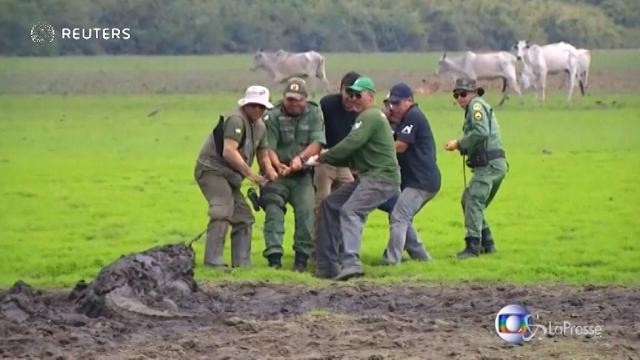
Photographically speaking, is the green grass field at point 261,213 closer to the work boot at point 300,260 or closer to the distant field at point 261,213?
the distant field at point 261,213

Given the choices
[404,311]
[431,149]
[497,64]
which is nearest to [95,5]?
[497,64]

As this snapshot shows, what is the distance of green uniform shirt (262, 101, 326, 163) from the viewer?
48.5ft

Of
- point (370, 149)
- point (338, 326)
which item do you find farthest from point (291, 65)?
point (338, 326)

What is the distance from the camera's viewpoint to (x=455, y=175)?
2383 centimetres

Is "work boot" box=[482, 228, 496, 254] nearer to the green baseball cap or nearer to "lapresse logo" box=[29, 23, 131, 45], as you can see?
the green baseball cap

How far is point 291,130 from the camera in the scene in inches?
586

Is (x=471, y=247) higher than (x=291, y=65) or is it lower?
lower

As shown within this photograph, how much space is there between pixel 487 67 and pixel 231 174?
35676 millimetres

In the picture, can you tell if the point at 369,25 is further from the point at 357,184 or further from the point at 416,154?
the point at 357,184

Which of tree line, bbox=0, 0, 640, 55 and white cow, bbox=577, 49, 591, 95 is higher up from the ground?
tree line, bbox=0, 0, 640, 55

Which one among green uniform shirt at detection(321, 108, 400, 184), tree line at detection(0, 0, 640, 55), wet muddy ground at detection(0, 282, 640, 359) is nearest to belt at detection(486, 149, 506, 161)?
green uniform shirt at detection(321, 108, 400, 184)

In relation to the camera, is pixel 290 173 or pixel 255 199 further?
pixel 255 199

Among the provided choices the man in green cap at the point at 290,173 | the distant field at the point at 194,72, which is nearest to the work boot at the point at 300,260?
the man in green cap at the point at 290,173

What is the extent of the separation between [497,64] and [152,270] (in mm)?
37162
